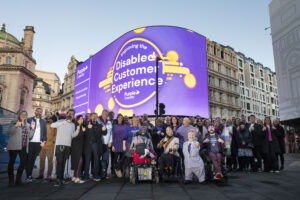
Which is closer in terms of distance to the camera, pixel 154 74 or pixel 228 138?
pixel 228 138

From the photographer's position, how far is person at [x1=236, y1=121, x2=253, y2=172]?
793 cm

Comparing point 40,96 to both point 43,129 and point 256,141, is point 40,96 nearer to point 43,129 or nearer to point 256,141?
point 43,129

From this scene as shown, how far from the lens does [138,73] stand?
73.9ft

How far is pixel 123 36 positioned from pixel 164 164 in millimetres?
22778

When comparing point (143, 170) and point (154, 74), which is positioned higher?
point (154, 74)

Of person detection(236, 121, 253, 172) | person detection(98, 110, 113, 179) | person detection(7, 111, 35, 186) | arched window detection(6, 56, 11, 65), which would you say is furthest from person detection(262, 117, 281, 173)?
arched window detection(6, 56, 11, 65)

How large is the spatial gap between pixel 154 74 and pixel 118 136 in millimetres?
15382

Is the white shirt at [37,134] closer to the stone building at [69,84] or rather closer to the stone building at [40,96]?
the stone building at [69,84]

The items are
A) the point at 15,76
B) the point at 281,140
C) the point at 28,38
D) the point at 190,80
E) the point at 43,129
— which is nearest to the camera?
the point at 43,129

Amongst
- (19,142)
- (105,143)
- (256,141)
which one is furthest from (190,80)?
(19,142)

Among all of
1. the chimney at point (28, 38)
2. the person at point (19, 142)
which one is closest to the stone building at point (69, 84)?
the chimney at point (28, 38)

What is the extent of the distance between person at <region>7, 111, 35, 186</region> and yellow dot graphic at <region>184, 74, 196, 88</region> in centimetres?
1697

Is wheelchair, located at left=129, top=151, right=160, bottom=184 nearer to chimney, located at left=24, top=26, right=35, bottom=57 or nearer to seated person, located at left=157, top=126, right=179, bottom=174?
seated person, located at left=157, top=126, right=179, bottom=174

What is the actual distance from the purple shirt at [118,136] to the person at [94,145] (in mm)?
402
